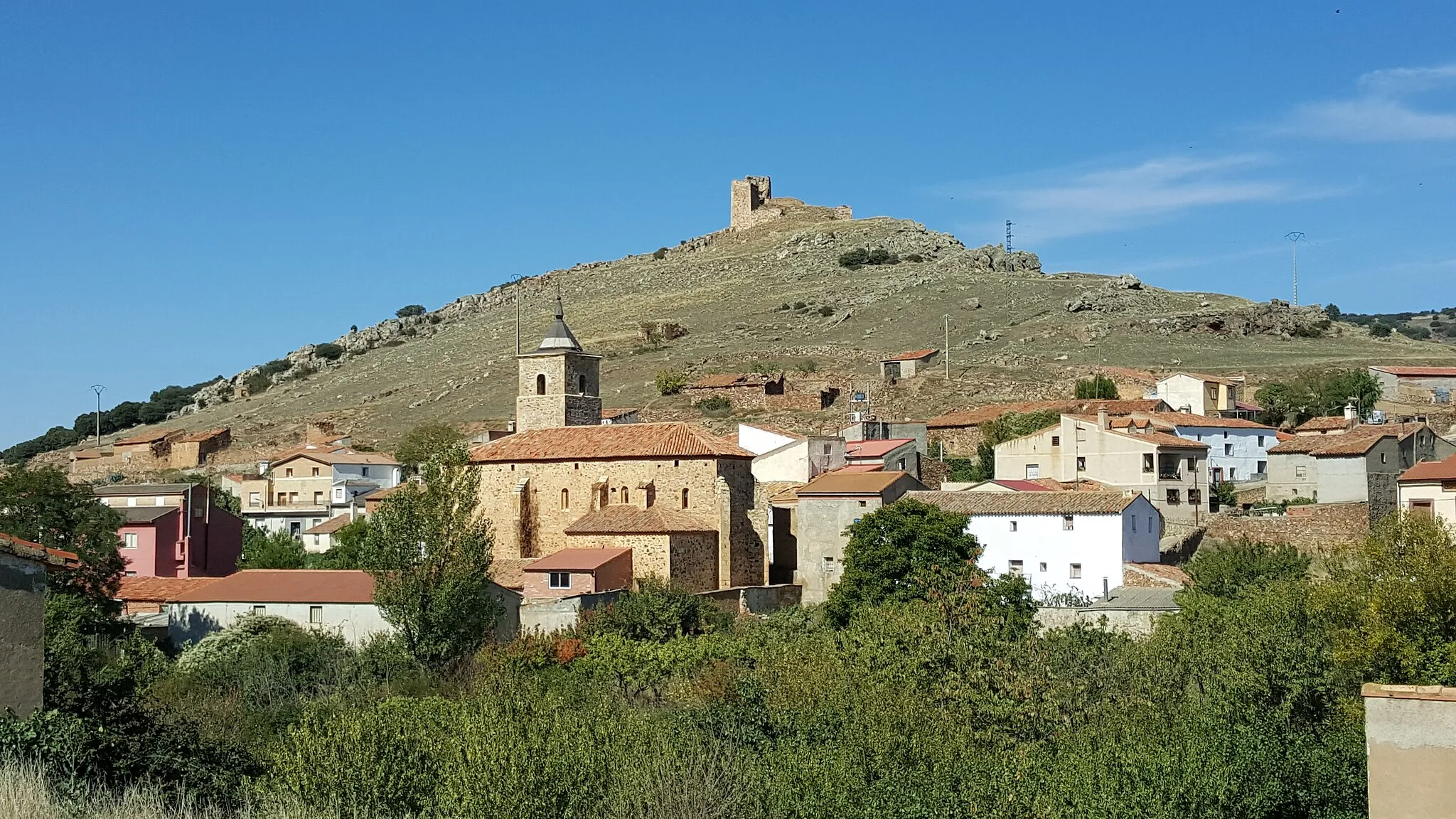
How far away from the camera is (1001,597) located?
40062 mm

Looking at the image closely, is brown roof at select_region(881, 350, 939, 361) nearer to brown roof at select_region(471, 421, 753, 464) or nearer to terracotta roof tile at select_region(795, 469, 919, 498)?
terracotta roof tile at select_region(795, 469, 919, 498)

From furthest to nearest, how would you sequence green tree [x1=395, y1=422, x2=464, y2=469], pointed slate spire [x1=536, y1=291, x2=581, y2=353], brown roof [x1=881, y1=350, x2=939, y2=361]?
brown roof [x1=881, y1=350, x2=939, y2=361]
green tree [x1=395, y1=422, x2=464, y2=469]
pointed slate spire [x1=536, y1=291, x2=581, y2=353]

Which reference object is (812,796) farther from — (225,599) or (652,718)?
(225,599)

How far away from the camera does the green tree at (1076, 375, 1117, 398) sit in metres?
72.1

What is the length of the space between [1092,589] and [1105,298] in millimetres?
58843

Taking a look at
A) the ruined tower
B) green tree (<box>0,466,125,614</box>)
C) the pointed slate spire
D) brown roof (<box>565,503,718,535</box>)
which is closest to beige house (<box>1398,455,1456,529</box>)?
brown roof (<box>565,503,718,535</box>)

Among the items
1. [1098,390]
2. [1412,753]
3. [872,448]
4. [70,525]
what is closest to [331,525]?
[70,525]

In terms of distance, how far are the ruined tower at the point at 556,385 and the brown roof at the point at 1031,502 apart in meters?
14.8

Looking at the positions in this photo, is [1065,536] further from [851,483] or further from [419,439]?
[419,439]

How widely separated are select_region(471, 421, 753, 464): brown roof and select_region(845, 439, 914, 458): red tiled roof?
763 centimetres

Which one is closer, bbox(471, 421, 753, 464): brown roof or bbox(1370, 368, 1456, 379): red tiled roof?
bbox(471, 421, 753, 464): brown roof

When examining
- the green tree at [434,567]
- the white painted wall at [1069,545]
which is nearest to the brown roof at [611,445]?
the green tree at [434,567]

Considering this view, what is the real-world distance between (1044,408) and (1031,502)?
22.3m

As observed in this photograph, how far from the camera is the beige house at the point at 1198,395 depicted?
6706cm
